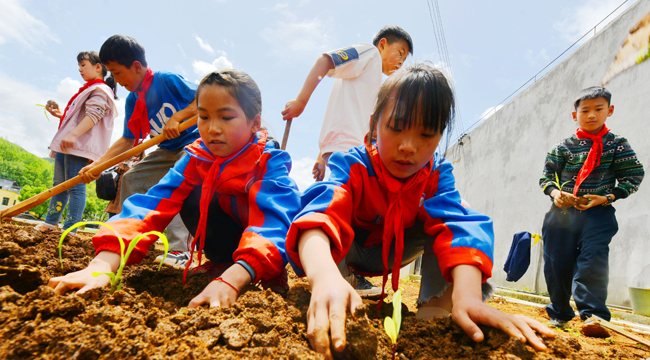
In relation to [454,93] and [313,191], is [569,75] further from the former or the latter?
[313,191]

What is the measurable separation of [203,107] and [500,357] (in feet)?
5.43

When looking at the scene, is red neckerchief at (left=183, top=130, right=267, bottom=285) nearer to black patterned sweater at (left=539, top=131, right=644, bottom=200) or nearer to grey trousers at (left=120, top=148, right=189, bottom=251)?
grey trousers at (left=120, top=148, right=189, bottom=251)

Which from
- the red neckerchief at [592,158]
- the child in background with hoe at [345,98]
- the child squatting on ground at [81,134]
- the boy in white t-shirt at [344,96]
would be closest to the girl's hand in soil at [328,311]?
the child in background with hoe at [345,98]

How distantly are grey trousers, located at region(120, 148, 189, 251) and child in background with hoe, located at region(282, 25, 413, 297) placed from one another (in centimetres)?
126

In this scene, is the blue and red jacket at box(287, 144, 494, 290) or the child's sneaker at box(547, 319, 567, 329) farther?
the child's sneaker at box(547, 319, 567, 329)

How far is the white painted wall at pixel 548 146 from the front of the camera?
A: 173 inches

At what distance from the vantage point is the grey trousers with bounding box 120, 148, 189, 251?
2.96 meters

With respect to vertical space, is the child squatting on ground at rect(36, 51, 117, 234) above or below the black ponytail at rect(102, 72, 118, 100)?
below

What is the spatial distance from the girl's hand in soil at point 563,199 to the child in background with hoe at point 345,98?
1.71 m

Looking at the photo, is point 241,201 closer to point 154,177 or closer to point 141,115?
point 154,177

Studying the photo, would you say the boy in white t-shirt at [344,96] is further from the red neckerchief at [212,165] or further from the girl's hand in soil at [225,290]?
the girl's hand in soil at [225,290]

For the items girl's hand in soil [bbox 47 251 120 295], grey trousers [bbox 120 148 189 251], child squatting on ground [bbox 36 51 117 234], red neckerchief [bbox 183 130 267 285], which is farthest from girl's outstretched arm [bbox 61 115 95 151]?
girl's hand in soil [bbox 47 251 120 295]

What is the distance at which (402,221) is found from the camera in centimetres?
146

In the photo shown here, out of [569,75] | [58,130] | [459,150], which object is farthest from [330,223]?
[459,150]
